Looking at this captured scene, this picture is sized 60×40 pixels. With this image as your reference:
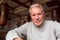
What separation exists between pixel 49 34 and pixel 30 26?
0.61 ft

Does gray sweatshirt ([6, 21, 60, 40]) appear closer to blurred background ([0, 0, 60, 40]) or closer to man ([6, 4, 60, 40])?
man ([6, 4, 60, 40])

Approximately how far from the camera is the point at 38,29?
1354 millimetres

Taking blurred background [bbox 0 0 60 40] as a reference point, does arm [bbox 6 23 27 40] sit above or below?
below

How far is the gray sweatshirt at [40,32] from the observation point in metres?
1.31

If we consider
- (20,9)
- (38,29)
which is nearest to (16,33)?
(38,29)

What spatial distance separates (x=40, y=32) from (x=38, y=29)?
0.03 metres

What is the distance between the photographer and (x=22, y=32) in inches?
55.2

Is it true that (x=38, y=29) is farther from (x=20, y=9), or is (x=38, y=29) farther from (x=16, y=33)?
(x=20, y=9)

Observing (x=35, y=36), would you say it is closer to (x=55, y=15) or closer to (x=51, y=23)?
(x=51, y=23)

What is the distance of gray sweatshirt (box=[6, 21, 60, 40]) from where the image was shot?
51.5 inches

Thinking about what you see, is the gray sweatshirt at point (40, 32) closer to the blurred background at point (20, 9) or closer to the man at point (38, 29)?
the man at point (38, 29)

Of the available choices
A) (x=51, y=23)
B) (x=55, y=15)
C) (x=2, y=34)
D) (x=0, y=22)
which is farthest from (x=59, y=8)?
(x=51, y=23)

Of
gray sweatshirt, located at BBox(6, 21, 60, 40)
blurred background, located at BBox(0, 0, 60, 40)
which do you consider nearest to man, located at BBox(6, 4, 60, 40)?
gray sweatshirt, located at BBox(6, 21, 60, 40)

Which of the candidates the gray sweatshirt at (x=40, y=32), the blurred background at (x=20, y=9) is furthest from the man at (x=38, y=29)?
the blurred background at (x=20, y=9)
